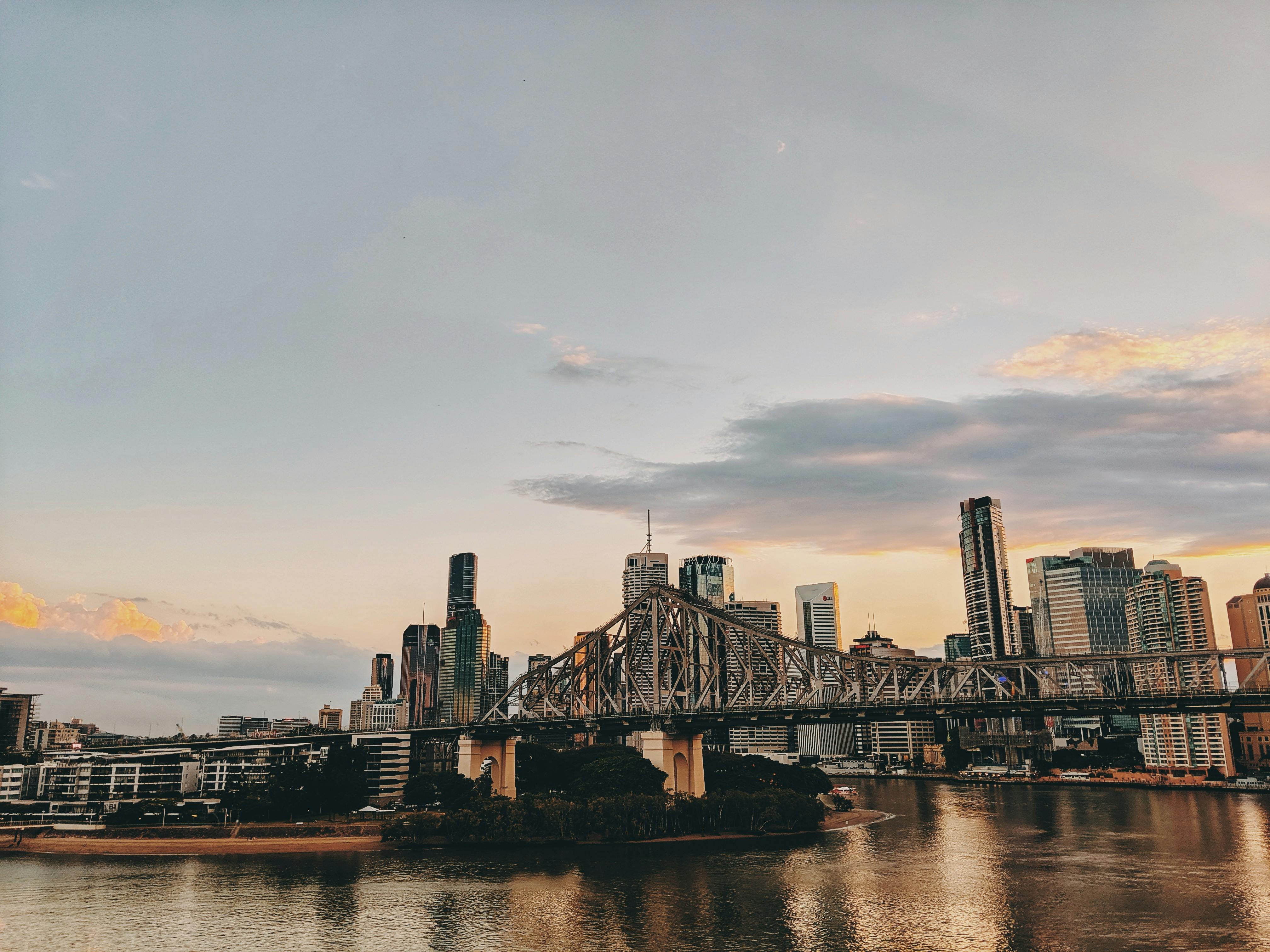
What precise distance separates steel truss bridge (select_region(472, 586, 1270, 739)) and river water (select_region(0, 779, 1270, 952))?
1474cm

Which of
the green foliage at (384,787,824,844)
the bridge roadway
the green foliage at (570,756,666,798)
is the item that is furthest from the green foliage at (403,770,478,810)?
the bridge roadway

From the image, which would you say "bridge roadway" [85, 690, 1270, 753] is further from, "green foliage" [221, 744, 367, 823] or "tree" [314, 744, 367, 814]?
"green foliage" [221, 744, 367, 823]

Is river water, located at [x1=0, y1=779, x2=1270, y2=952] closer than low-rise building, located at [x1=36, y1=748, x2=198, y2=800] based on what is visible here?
Yes

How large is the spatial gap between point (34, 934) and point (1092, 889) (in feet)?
251

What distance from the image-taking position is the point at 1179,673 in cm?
9238

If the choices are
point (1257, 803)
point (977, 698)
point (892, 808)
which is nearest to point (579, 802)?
point (977, 698)

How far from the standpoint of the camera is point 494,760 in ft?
517

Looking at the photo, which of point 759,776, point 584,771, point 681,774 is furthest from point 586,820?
point 759,776

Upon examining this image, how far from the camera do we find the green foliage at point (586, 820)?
106m

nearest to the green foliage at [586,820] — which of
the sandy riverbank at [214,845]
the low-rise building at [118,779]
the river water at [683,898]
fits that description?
the sandy riverbank at [214,845]

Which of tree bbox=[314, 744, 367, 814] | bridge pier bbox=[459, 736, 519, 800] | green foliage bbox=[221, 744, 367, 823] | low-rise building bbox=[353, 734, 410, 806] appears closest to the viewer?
green foliage bbox=[221, 744, 367, 823]

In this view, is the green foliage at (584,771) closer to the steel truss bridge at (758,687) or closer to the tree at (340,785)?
the steel truss bridge at (758,687)

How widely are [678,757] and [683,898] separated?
58.6 meters

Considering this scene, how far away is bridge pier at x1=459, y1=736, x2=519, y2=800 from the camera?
15288cm
